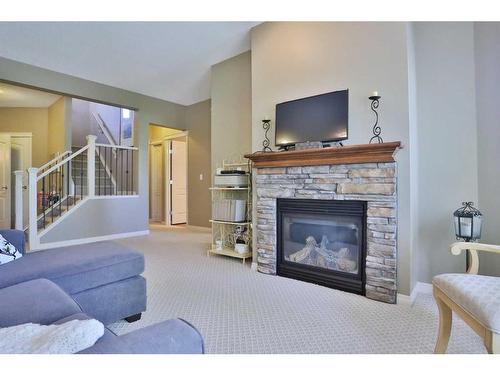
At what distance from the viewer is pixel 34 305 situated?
47.8 inches

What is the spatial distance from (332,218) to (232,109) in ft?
7.62

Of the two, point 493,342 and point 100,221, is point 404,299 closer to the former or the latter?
point 493,342

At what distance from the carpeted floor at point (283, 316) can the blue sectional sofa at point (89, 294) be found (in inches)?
9.7

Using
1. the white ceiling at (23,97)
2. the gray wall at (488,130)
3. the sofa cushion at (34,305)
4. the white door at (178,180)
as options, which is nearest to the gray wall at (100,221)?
the white door at (178,180)

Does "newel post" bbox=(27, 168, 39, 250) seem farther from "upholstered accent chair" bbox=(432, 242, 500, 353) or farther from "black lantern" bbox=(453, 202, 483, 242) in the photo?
"black lantern" bbox=(453, 202, 483, 242)

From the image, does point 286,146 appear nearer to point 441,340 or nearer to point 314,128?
point 314,128

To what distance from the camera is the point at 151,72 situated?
15.2 feet

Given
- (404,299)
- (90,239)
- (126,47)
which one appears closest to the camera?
(404,299)

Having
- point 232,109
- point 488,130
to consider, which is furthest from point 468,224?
point 232,109

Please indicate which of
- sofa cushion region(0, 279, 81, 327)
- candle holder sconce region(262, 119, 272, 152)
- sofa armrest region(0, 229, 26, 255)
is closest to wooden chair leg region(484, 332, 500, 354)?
sofa cushion region(0, 279, 81, 327)

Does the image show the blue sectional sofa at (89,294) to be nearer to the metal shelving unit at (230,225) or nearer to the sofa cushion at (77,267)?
the sofa cushion at (77,267)

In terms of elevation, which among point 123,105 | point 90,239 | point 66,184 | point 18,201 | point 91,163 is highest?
point 123,105

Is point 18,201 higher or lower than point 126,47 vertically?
lower
